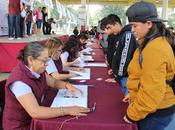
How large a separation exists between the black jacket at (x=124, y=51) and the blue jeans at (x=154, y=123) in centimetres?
109

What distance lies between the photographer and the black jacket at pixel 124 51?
2.78m

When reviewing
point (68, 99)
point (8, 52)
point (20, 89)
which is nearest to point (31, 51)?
point (20, 89)

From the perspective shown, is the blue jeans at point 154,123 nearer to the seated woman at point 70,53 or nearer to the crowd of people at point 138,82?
the crowd of people at point 138,82

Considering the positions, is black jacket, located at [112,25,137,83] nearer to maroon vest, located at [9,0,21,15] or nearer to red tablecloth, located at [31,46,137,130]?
red tablecloth, located at [31,46,137,130]

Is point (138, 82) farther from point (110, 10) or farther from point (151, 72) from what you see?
point (110, 10)

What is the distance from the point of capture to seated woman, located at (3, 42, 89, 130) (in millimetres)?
1754

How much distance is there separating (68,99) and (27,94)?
0.36 m

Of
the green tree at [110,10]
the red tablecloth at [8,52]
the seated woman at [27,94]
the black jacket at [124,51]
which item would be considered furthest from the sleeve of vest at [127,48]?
the green tree at [110,10]

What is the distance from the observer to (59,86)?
7.99 ft

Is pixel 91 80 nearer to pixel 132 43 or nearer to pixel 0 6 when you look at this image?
pixel 132 43

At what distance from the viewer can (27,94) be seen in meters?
1.80

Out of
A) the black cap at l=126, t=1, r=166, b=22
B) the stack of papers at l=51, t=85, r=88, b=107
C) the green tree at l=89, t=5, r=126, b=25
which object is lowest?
the stack of papers at l=51, t=85, r=88, b=107

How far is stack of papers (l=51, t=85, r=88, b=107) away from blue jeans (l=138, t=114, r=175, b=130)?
373 millimetres

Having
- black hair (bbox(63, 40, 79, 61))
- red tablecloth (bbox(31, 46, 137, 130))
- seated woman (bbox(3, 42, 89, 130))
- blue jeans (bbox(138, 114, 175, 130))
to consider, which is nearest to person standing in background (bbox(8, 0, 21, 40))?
black hair (bbox(63, 40, 79, 61))
